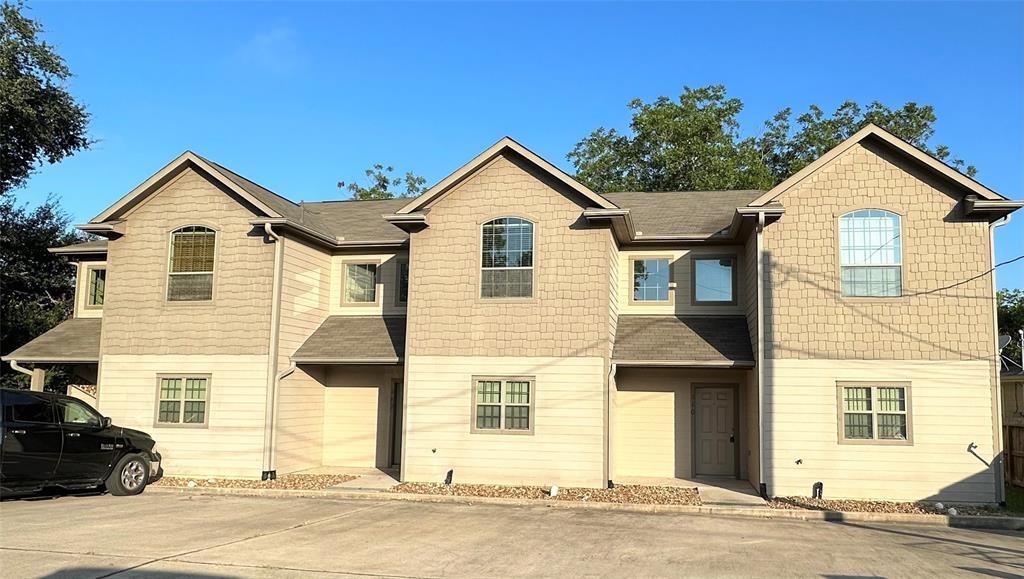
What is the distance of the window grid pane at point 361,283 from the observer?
18.2 metres

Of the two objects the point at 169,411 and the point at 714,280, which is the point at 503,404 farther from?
the point at 169,411

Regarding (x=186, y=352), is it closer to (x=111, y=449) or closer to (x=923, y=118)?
(x=111, y=449)

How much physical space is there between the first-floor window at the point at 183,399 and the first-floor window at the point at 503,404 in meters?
5.89

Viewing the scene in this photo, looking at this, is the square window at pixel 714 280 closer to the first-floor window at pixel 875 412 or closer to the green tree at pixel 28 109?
the first-floor window at pixel 875 412

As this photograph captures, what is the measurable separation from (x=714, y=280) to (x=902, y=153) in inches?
175

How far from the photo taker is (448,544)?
31.5 ft

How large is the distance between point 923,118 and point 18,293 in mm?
39063

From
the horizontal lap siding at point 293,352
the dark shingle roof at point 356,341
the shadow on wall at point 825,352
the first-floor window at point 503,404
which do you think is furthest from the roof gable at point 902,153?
the horizontal lap siding at point 293,352

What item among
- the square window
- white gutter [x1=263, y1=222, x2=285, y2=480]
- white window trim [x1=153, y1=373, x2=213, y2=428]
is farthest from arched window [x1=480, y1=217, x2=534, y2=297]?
white window trim [x1=153, y1=373, x2=213, y2=428]

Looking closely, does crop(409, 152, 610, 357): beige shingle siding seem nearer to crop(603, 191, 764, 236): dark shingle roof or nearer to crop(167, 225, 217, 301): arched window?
crop(603, 191, 764, 236): dark shingle roof

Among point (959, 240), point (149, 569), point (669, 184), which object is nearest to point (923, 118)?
point (669, 184)

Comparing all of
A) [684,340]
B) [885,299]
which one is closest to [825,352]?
[885,299]

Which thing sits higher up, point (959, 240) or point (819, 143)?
point (819, 143)

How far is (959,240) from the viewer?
14023 mm
